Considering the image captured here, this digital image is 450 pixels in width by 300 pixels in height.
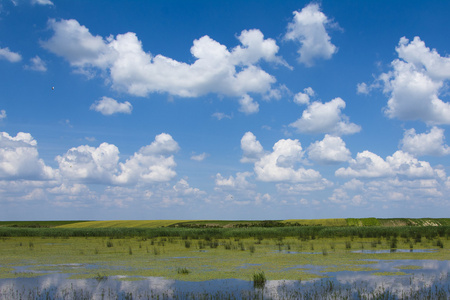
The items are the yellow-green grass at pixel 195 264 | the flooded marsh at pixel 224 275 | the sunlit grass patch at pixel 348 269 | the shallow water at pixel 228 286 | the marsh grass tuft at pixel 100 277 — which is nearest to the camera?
the shallow water at pixel 228 286

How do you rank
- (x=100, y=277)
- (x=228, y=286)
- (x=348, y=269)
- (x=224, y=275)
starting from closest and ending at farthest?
(x=228, y=286) → (x=100, y=277) → (x=224, y=275) → (x=348, y=269)

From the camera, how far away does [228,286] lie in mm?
12266

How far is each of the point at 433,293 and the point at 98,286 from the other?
972 cm

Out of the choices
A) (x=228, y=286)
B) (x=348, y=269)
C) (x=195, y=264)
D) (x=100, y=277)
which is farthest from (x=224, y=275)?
(x=348, y=269)

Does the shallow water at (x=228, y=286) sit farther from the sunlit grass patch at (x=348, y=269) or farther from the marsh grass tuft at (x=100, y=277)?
the sunlit grass patch at (x=348, y=269)

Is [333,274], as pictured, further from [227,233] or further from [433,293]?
[227,233]

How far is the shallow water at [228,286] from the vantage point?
11.0 m

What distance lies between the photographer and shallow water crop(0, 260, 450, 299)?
1102 centimetres

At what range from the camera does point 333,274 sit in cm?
1423

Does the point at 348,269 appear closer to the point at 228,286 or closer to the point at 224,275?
the point at 224,275

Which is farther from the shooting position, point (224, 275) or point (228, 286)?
point (224, 275)

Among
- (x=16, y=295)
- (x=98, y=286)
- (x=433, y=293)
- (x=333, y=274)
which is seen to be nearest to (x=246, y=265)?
(x=333, y=274)

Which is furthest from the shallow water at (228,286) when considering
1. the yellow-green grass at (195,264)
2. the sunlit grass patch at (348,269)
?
the yellow-green grass at (195,264)

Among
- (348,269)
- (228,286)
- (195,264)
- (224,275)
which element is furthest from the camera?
(195,264)
